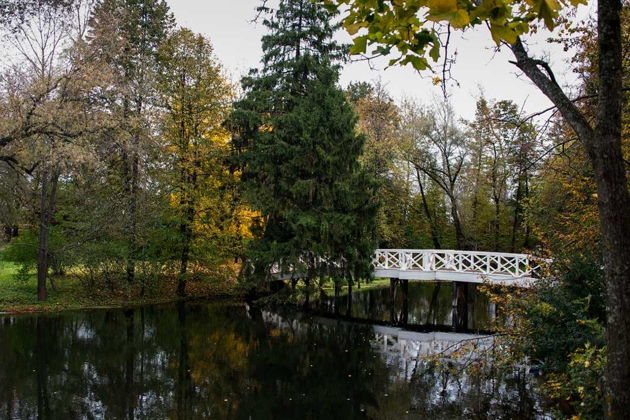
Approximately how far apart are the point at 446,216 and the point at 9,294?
23.5m

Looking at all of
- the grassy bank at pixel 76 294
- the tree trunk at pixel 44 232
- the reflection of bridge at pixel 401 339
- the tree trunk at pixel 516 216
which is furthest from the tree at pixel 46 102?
the tree trunk at pixel 516 216

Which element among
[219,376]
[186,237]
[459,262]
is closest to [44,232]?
[186,237]

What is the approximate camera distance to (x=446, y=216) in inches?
1208

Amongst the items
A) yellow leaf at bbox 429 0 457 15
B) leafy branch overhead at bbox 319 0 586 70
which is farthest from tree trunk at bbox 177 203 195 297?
yellow leaf at bbox 429 0 457 15

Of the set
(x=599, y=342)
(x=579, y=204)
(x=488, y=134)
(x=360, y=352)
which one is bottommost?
(x=360, y=352)

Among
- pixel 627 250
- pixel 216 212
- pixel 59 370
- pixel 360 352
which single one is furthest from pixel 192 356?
pixel 627 250

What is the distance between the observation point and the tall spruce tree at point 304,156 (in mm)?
18641

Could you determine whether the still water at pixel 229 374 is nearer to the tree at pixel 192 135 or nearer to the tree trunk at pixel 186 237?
the tree trunk at pixel 186 237

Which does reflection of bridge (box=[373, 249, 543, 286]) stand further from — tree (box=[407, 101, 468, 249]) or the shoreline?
the shoreline

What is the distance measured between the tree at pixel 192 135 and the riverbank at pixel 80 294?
1.24 meters

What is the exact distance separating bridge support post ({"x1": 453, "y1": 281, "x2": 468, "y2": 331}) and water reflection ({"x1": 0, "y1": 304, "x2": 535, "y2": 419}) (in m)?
3.00

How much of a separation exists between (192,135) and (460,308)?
44.9 feet

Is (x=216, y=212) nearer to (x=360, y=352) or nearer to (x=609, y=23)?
(x=360, y=352)

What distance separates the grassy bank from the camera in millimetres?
17406
